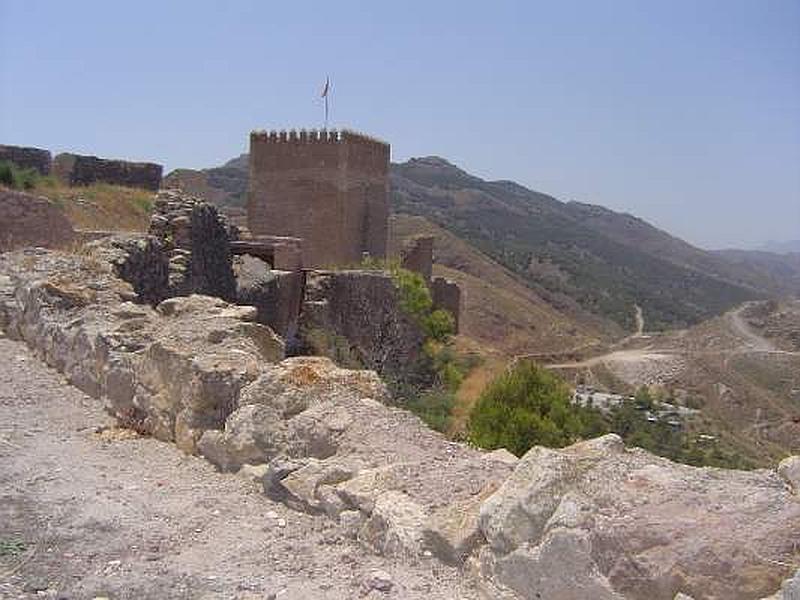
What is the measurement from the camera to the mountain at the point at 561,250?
7156 centimetres

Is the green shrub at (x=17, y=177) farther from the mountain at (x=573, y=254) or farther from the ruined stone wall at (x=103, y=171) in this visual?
the mountain at (x=573, y=254)

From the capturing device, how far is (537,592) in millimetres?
2887

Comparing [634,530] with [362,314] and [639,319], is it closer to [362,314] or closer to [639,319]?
[362,314]

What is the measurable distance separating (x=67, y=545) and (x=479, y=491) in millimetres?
1699

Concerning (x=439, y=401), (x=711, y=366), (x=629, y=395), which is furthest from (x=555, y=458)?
(x=711, y=366)

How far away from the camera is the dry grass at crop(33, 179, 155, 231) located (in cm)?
1722

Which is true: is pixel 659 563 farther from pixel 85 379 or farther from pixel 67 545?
pixel 85 379

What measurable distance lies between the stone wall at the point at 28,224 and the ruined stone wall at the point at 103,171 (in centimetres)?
979

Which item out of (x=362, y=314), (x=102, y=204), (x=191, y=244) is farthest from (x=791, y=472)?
(x=102, y=204)

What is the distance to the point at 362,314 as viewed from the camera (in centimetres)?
1627

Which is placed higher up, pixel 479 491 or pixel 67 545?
pixel 479 491

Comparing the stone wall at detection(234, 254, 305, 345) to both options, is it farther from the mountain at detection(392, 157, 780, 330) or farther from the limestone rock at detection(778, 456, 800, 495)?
the mountain at detection(392, 157, 780, 330)

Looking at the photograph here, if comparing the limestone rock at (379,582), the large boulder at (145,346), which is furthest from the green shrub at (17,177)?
the limestone rock at (379,582)

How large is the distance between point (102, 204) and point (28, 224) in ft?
24.7
